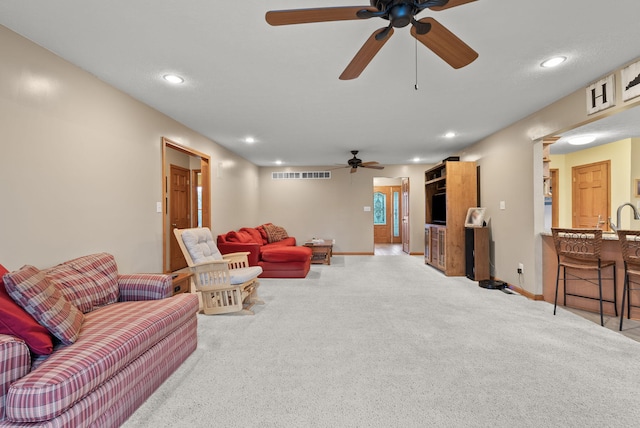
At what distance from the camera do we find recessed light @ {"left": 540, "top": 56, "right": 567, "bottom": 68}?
2.48 meters

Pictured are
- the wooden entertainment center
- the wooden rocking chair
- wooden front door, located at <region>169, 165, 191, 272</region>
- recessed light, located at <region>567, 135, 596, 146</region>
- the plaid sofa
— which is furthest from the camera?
wooden front door, located at <region>169, 165, 191, 272</region>

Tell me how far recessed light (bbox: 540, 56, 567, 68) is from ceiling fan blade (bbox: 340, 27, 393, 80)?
185cm

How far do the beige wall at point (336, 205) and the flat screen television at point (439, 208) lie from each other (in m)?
1.57

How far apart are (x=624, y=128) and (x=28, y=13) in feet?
21.7

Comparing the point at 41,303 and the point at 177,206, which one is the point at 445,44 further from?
the point at 177,206

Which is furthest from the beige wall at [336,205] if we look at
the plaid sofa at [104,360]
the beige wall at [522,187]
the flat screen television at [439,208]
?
the plaid sofa at [104,360]

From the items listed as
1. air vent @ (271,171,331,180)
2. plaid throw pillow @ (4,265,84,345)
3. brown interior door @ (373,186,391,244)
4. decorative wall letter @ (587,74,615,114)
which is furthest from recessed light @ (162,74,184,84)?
brown interior door @ (373,186,391,244)

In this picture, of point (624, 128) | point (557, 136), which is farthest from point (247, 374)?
point (624, 128)

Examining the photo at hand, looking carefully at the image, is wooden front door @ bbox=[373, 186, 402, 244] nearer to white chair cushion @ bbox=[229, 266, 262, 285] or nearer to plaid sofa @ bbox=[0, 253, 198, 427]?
white chair cushion @ bbox=[229, 266, 262, 285]

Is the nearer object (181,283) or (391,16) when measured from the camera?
(391,16)

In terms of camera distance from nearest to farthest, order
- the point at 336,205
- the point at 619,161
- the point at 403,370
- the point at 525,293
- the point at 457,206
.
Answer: the point at 403,370
the point at 525,293
the point at 619,161
the point at 457,206
the point at 336,205

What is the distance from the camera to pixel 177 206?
580 cm

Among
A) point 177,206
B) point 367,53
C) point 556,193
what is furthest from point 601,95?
→ point 177,206

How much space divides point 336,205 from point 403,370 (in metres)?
6.09
